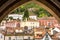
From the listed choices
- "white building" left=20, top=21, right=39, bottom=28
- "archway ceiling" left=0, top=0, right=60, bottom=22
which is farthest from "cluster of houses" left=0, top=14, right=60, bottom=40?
"archway ceiling" left=0, top=0, right=60, bottom=22

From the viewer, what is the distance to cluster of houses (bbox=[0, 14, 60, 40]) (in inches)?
1294

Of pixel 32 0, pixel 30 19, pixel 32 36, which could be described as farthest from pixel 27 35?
pixel 32 0

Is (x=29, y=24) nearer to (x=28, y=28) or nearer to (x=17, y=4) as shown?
(x=28, y=28)

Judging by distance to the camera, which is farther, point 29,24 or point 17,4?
point 29,24

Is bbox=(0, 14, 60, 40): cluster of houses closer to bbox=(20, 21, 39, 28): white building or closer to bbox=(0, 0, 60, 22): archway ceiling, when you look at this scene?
bbox=(20, 21, 39, 28): white building

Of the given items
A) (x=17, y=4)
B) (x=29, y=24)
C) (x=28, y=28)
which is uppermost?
(x=29, y=24)

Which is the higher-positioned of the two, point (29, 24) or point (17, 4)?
point (29, 24)

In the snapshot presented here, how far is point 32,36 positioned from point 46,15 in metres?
4.12

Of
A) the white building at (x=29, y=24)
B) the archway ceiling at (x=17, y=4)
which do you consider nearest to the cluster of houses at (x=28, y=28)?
the white building at (x=29, y=24)

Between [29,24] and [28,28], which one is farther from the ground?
[29,24]

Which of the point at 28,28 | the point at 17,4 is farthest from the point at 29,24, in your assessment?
the point at 17,4

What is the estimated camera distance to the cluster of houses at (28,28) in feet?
108

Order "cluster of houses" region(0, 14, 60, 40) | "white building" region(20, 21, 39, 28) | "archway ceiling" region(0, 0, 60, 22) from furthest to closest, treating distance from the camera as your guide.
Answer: "white building" region(20, 21, 39, 28), "cluster of houses" region(0, 14, 60, 40), "archway ceiling" region(0, 0, 60, 22)

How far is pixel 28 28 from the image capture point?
34188 millimetres
